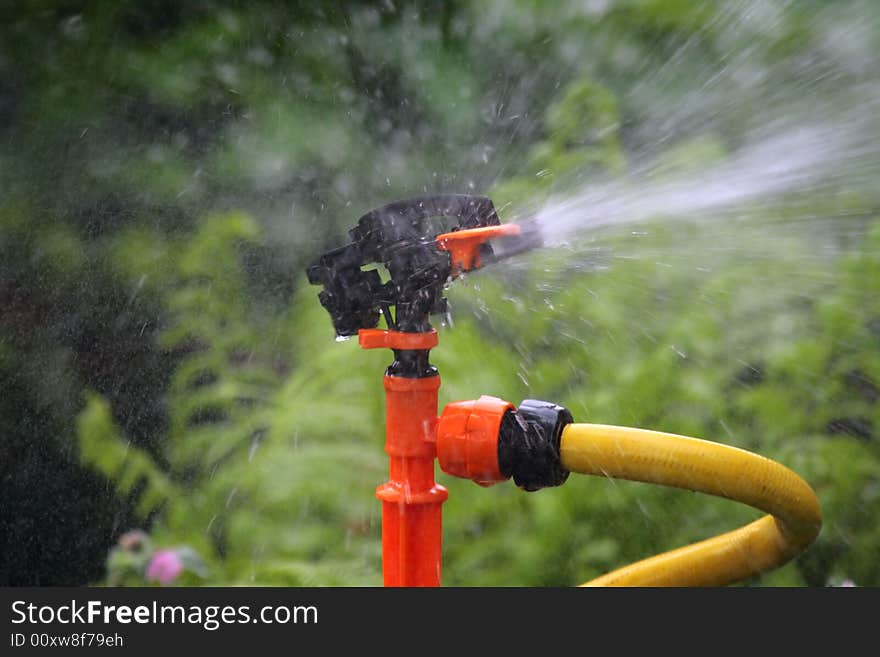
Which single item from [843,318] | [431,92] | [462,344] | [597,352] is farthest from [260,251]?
[843,318]

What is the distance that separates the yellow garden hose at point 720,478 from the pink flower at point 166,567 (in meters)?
0.87

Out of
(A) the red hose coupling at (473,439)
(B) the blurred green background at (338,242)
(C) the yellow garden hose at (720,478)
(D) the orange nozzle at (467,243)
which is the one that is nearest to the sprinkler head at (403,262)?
(D) the orange nozzle at (467,243)

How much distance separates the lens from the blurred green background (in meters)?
1.47

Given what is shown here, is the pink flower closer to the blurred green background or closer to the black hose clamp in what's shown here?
the blurred green background

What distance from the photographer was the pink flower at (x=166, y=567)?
157 cm

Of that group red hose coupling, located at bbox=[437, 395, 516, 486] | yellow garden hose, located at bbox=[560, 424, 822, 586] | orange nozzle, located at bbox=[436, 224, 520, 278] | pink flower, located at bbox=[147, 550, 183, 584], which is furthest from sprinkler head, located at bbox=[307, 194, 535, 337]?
pink flower, located at bbox=[147, 550, 183, 584]

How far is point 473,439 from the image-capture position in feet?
3.20

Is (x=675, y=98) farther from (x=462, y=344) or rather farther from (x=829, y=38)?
(x=462, y=344)

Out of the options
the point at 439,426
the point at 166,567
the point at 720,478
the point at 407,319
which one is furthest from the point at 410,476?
the point at 166,567

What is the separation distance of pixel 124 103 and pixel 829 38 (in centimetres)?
143

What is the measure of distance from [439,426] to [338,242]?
1066 millimetres

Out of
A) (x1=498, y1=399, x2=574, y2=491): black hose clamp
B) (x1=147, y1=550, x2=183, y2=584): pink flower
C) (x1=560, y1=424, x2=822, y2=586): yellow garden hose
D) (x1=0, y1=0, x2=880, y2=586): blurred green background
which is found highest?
(x1=0, y1=0, x2=880, y2=586): blurred green background

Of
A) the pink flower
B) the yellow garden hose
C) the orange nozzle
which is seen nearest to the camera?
the yellow garden hose

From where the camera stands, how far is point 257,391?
1.74 metres
